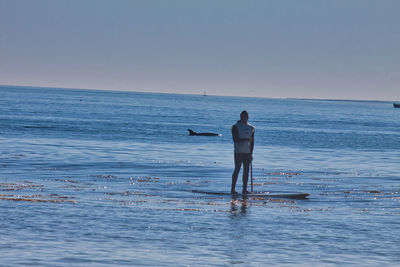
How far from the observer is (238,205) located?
17.5 m

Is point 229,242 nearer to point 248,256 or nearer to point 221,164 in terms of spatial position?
point 248,256

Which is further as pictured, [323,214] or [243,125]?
[243,125]

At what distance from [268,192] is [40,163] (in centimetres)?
1121

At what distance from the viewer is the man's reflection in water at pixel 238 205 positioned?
54.0 ft

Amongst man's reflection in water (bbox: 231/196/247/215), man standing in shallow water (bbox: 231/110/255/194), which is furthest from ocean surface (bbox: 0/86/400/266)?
man standing in shallow water (bbox: 231/110/255/194)

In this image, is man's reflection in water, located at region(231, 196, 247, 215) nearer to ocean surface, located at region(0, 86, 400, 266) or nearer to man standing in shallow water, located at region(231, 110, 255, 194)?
ocean surface, located at region(0, 86, 400, 266)

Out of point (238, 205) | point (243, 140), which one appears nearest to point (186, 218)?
point (238, 205)

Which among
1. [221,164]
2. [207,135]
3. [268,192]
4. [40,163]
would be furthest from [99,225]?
[207,135]

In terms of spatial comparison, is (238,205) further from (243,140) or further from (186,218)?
(186,218)

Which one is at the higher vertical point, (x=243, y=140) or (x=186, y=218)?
(x=243, y=140)

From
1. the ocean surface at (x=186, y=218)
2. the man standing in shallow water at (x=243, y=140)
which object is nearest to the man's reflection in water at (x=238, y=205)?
the ocean surface at (x=186, y=218)

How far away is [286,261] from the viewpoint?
11422mm

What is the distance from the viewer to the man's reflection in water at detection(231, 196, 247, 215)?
16.5m

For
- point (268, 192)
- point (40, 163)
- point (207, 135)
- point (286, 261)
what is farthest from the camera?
point (207, 135)
